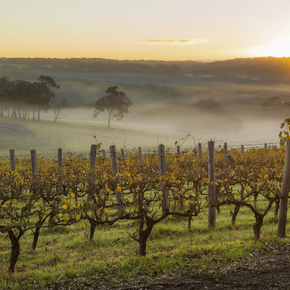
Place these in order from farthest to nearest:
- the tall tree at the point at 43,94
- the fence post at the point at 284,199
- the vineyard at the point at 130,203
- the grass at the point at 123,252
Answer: the tall tree at the point at 43,94
the fence post at the point at 284,199
the vineyard at the point at 130,203
the grass at the point at 123,252

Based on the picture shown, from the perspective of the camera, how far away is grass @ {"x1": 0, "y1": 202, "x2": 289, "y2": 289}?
7707mm

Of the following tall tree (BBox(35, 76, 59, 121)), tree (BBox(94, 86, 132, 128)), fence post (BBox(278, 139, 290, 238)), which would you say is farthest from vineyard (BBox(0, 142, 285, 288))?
tree (BBox(94, 86, 132, 128))

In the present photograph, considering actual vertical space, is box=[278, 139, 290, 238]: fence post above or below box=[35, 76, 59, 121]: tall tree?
below

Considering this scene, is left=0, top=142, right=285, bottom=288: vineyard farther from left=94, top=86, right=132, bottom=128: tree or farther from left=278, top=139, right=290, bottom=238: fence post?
left=94, top=86, right=132, bottom=128: tree

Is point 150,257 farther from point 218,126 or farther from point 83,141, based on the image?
point 218,126

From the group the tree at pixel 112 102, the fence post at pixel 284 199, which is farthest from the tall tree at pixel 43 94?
the fence post at pixel 284 199

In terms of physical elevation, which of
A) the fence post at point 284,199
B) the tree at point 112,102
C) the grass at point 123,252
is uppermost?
the tree at point 112,102

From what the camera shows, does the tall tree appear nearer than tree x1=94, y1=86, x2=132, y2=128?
Yes

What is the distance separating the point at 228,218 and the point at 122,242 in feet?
15.5

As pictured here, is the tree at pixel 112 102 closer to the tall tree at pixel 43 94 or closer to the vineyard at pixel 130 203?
the tall tree at pixel 43 94

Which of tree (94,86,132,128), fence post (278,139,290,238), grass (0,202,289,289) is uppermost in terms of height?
tree (94,86,132,128)

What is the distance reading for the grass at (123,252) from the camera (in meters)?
7.71

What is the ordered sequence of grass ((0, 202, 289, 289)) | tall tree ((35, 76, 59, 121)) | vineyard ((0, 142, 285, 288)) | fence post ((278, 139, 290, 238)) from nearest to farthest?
grass ((0, 202, 289, 289)), vineyard ((0, 142, 285, 288)), fence post ((278, 139, 290, 238)), tall tree ((35, 76, 59, 121))

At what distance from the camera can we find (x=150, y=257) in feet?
27.7
